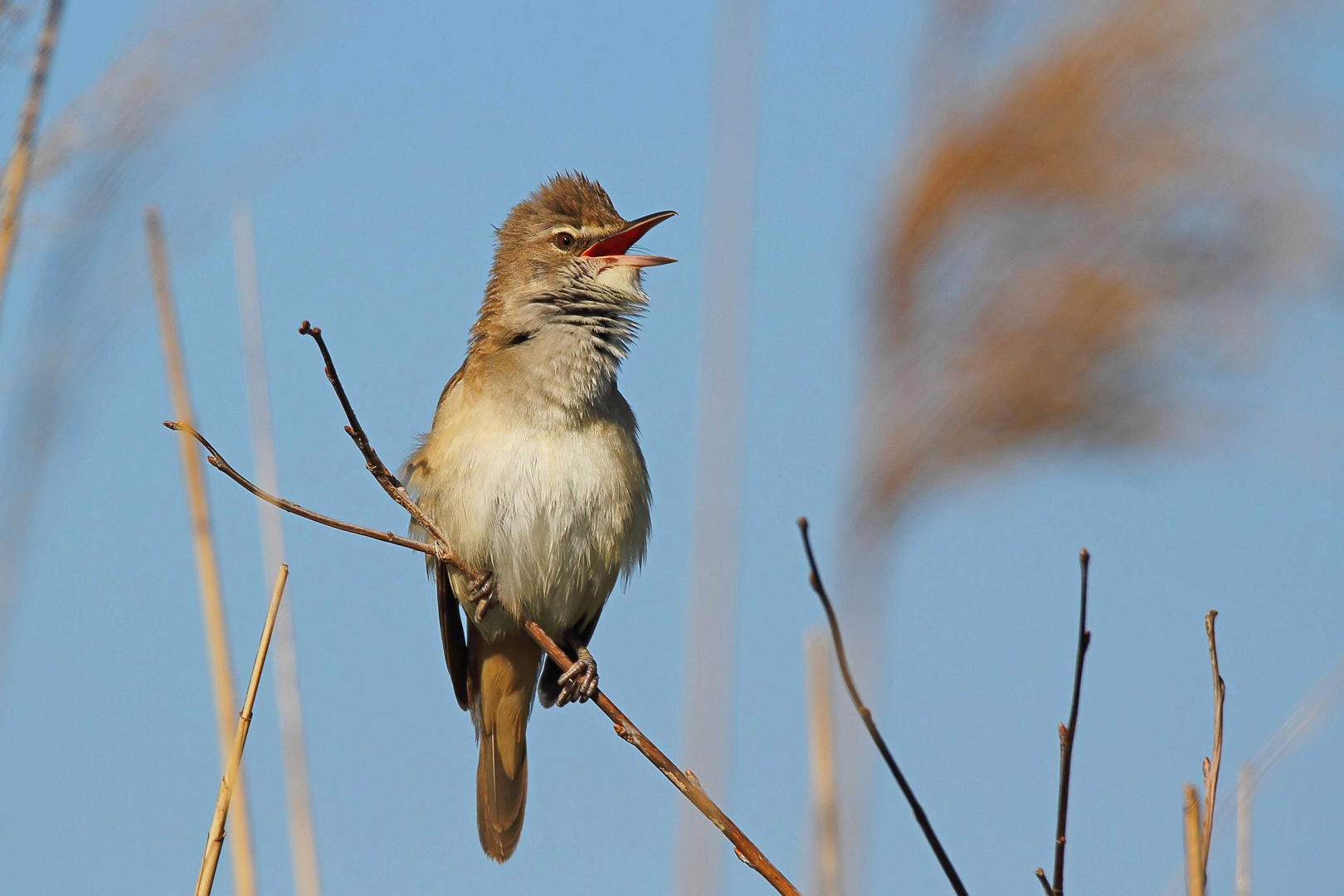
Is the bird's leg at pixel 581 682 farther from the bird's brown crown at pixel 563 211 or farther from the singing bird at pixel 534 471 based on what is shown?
the bird's brown crown at pixel 563 211

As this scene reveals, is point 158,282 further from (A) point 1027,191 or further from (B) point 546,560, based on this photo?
(A) point 1027,191

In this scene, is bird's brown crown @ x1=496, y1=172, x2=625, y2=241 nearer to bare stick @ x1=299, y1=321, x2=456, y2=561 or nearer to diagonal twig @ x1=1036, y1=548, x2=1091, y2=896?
bare stick @ x1=299, y1=321, x2=456, y2=561

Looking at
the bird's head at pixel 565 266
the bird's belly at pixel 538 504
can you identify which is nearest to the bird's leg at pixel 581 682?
the bird's belly at pixel 538 504

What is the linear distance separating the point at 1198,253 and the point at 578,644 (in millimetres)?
2057

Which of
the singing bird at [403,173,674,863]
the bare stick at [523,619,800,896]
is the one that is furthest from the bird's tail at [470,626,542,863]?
the bare stick at [523,619,800,896]

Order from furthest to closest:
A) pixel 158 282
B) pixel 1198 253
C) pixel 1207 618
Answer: pixel 1198 253
pixel 158 282
pixel 1207 618

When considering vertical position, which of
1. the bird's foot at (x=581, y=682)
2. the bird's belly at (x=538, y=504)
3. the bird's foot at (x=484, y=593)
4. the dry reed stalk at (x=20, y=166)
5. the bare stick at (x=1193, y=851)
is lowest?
the bare stick at (x=1193, y=851)

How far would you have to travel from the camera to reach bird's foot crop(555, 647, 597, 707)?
3.42m

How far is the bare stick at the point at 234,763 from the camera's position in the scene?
192 centimetres

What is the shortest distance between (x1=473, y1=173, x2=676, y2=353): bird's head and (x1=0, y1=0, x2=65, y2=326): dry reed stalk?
138 cm

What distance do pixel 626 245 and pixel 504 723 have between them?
1.46m

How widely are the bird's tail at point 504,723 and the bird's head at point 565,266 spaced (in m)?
0.93

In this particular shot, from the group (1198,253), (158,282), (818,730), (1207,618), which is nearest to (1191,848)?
(1207,618)

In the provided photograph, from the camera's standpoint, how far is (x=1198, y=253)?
3252 millimetres
